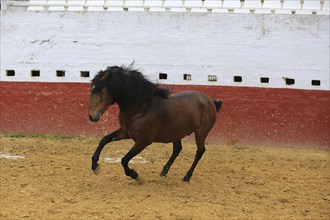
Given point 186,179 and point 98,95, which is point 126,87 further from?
point 186,179

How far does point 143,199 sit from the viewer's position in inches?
244

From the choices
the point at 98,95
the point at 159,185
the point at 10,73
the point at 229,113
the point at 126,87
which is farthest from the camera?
the point at 10,73

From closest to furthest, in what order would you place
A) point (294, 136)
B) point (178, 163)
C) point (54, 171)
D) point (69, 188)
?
point (69, 188), point (54, 171), point (178, 163), point (294, 136)

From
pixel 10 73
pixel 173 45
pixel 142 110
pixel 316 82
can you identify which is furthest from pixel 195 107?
pixel 10 73

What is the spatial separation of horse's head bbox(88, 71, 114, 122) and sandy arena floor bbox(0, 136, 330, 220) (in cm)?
105

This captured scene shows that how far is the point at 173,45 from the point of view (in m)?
11.0

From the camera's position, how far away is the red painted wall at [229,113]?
423 inches

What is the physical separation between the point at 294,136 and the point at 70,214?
665 cm

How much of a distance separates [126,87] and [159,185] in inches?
59.0

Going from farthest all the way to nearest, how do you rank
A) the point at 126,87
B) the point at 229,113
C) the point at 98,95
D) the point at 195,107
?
the point at 229,113 < the point at 195,107 < the point at 126,87 < the point at 98,95

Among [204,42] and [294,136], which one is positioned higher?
[204,42]

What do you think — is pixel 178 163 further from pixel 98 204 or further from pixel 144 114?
pixel 98 204

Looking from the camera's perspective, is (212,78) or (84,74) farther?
(84,74)

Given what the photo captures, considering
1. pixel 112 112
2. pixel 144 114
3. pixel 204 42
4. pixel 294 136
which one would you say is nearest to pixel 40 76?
pixel 112 112
